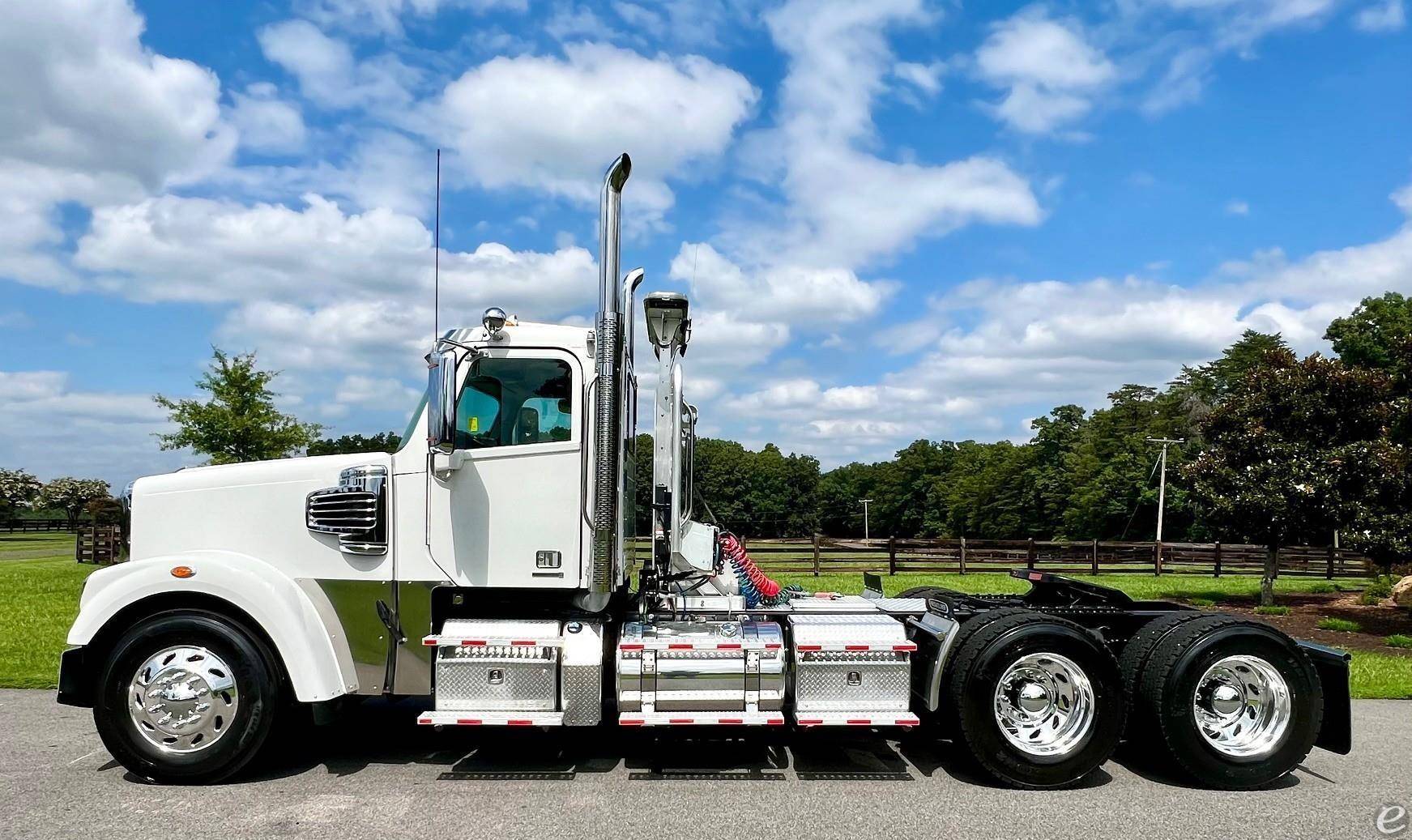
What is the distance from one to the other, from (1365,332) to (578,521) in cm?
5148

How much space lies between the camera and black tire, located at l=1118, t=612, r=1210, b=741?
5.92 m

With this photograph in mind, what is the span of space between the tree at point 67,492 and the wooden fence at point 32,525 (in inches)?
102

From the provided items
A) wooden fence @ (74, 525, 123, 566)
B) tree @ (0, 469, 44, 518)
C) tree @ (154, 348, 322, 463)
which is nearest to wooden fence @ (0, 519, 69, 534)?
tree @ (0, 469, 44, 518)

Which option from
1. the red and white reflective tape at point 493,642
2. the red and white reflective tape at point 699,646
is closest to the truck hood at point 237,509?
the red and white reflective tape at point 493,642

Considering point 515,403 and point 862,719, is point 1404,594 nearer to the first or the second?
point 862,719

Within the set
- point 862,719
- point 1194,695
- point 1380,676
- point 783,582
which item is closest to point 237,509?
point 862,719

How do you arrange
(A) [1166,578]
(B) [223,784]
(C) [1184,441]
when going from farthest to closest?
1. (C) [1184,441]
2. (A) [1166,578]
3. (B) [223,784]

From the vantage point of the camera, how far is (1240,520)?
1698 cm

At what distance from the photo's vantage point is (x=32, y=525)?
73562mm

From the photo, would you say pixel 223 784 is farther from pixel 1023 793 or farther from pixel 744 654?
pixel 1023 793

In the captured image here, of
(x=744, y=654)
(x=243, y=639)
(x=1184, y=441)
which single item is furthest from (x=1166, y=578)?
(x=1184, y=441)

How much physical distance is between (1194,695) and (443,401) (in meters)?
4.91

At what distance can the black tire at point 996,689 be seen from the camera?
5.69 meters

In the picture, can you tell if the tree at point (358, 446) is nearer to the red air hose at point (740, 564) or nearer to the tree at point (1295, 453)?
the red air hose at point (740, 564)
